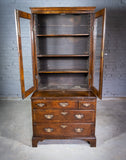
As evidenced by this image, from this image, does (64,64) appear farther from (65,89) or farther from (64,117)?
(64,117)

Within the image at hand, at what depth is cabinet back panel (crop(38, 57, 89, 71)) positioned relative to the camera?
2457 millimetres

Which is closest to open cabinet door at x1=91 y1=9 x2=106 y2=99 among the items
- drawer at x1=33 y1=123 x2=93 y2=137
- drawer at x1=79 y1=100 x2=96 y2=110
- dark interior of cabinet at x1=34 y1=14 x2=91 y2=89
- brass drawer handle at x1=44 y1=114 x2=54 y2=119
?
drawer at x1=79 y1=100 x2=96 y2=110

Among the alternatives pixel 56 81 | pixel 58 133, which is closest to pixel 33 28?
pixel 56 81

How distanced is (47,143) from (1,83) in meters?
2.25

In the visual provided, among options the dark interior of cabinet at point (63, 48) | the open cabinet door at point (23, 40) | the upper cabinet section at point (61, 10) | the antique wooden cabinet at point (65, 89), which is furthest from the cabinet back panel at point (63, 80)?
the upper cabinet section at point (61, 10)

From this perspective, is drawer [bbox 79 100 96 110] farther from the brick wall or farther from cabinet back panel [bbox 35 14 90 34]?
the brick wall

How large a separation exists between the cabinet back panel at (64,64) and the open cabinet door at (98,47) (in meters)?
A: 0.35

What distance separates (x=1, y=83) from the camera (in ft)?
12.1

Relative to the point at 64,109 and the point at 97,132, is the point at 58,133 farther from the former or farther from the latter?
the point at 97,132

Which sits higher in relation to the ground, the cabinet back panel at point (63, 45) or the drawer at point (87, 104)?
the cabinet back panel at point (63, 45)

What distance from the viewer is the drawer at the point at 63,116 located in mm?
1947

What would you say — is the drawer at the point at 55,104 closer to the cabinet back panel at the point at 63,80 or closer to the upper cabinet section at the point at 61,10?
the cabinet back panel at the point at 63,80

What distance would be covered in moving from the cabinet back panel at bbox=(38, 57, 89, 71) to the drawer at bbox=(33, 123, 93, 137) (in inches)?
37.7

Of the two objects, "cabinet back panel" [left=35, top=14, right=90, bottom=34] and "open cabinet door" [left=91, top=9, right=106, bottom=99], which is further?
"cabinet back panel" [left=35, top=14, right=90, bottom=34]
